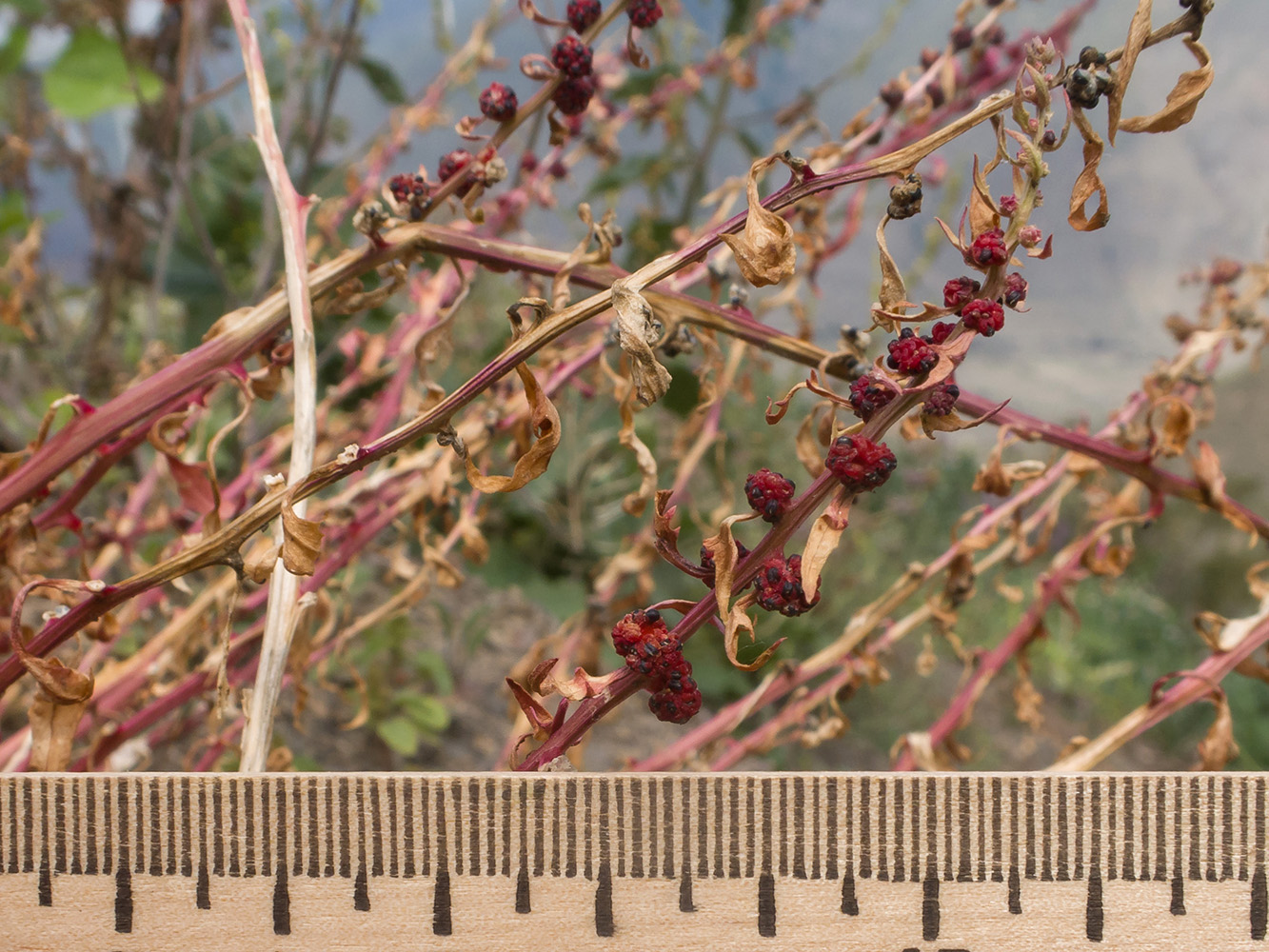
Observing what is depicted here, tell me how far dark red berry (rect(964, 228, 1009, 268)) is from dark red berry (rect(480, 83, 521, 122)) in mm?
241

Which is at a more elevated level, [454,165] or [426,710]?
[454,165]

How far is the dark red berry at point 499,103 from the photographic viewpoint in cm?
44

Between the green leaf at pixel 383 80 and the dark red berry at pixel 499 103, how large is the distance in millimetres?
870

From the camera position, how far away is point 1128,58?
0.30m

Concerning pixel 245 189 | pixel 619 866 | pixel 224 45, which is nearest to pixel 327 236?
pixel 619 866

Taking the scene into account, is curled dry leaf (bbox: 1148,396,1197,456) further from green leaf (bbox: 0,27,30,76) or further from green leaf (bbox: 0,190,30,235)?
green leaf (bbox: 0,27,30,76)

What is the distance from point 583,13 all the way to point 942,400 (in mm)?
258

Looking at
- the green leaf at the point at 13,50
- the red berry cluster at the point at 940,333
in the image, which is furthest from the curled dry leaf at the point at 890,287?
the green leaf at the point at 13,50

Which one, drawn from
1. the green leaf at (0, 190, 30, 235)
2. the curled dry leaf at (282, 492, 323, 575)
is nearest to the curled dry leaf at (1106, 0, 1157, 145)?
the curled dry leaf at (282, 492, 323, 575)

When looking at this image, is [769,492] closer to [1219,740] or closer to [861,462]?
[861,462]

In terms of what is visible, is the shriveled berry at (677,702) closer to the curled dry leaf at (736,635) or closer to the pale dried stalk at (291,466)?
the curled dry leaf at (736,635)

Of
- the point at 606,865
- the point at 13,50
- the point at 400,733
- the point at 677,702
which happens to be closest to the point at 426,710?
the point at 400,733

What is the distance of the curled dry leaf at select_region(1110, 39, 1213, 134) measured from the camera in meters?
0.31

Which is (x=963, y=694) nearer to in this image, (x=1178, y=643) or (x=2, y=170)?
(x=2, y=170)
